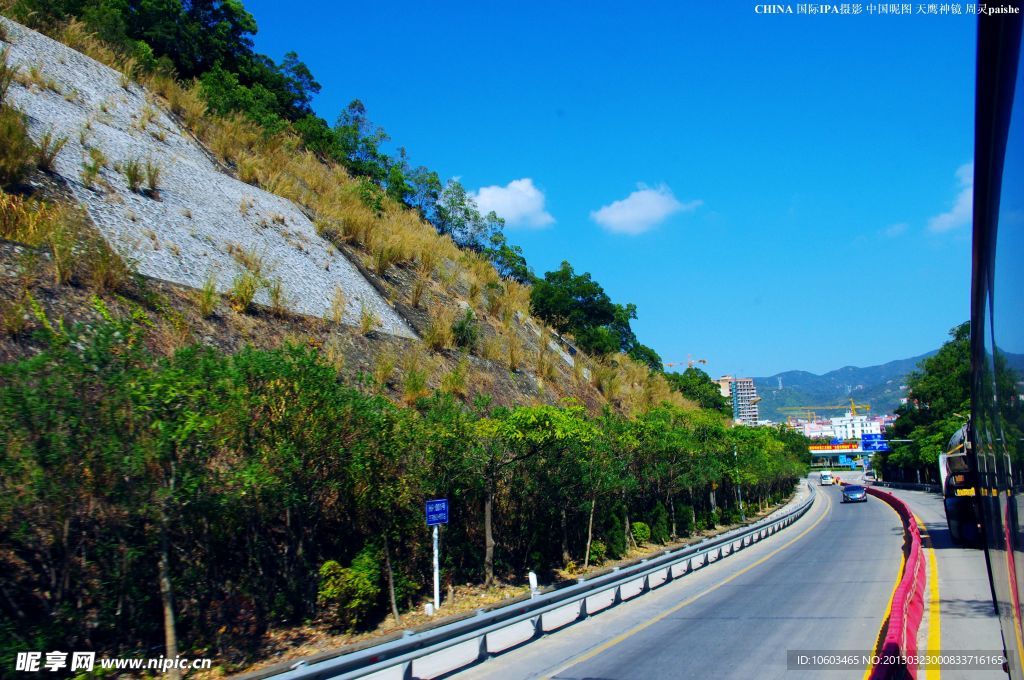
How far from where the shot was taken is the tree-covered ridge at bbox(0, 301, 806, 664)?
821 cm

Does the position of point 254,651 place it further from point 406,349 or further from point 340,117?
point 340,117

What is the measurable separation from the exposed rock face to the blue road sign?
957cm

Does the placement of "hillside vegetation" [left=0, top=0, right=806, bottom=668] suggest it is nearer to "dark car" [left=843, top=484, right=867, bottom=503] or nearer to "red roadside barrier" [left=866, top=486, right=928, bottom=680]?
"red roadside barrier" [left=866, top=486, right=928, bottom=680]

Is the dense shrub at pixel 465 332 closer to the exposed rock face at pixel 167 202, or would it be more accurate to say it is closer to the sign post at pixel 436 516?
the exposed rock face at pixel 167 202

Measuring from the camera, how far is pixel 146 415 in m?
8.90

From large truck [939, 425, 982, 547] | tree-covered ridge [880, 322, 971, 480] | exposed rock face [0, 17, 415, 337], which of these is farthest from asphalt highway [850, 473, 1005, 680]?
tree-covered ridge [880, 322, 971, 480]

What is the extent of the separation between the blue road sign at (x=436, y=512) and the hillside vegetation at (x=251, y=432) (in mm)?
687

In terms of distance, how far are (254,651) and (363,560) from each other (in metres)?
2.60

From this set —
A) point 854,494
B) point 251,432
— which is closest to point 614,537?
point 251,432

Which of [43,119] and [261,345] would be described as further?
[43,119]

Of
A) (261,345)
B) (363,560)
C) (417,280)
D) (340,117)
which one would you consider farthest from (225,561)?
(340,117)

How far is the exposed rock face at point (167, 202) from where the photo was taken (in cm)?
1858

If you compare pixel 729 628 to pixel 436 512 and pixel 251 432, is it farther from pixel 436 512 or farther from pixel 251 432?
pixel 251 432

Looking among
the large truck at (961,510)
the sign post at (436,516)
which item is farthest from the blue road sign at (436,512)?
the large truck at (961,510)
